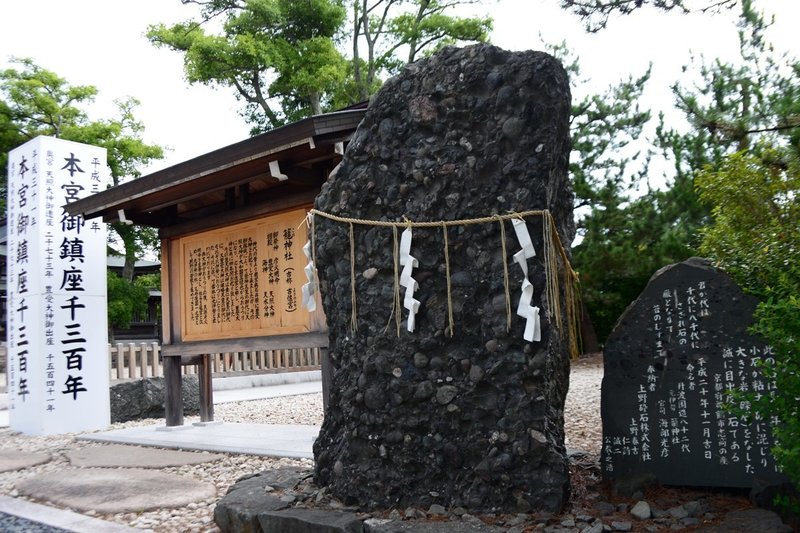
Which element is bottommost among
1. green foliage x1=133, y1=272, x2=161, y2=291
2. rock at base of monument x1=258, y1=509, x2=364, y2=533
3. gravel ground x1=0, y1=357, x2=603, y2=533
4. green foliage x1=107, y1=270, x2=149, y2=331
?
gravel ground x1=0, y1=357, x2=603, y2=533

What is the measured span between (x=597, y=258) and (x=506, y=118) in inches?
384

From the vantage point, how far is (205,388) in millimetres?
8797

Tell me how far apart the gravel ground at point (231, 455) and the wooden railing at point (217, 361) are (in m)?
2.42

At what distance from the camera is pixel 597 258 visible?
12.6 m

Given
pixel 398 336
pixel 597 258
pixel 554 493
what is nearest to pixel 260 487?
pixel 398 336

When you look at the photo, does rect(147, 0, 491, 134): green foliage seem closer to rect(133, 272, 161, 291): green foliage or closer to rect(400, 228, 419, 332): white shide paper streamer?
rect(133, 272, 161, 291): green foliage

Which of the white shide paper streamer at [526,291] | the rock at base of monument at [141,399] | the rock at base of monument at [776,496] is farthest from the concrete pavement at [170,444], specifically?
the rock at base of monument at [776,496]

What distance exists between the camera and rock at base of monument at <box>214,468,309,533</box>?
344 centimetres

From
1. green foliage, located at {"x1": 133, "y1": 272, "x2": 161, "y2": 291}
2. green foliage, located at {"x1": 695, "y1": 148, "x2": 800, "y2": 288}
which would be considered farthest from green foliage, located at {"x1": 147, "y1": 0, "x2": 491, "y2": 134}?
green foliage, located at {"x1": 695, "y1": 148, "x2": 800, "y2": 288}

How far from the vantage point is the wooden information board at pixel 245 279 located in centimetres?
691

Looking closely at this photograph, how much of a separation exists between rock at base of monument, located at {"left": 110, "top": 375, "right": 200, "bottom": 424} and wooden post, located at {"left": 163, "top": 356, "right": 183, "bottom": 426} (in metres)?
1.44

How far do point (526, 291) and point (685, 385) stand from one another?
111cm

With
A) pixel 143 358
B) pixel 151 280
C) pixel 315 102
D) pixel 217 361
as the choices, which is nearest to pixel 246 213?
pixel 143 358

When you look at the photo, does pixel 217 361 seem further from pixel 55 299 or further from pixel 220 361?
pixel 55 299
